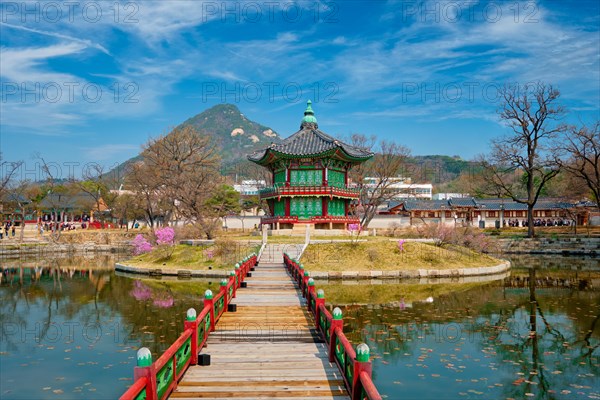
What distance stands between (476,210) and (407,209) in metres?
11.8

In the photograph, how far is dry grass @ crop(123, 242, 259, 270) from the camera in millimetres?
33231

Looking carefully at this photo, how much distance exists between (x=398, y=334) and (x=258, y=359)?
24.7 feet

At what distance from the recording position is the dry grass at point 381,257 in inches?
1264

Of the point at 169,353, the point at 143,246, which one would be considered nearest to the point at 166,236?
the point at 143,246

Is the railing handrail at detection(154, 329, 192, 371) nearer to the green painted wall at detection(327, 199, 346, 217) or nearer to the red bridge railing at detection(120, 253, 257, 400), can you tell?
the red bridge railing at detection(120, 253, 257, 400)

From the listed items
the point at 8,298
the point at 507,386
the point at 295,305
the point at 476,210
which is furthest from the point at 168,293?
the point at 476,210

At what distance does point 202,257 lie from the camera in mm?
34594

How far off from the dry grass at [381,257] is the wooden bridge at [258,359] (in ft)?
53.5

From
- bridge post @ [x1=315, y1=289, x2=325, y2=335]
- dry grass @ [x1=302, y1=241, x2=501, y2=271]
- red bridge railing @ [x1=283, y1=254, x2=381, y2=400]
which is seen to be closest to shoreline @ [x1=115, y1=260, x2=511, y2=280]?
dry grass @ [x1=302, y1=241, x2=501, y2=271]

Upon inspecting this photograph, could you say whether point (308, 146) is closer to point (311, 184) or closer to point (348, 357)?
point (311, 184)

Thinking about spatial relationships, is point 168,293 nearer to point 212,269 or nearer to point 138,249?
point 212,269

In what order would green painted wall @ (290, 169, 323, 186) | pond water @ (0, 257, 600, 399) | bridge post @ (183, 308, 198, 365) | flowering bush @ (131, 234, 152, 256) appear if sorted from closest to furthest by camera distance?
1. bridge post @ (183, 308, 198, 365)
2. pond water @ (0, 257, 600, 399)
3. flowering bush @ (131, 234, 152, 256)
4. green painted wall @ (290, 169, 323, 186)

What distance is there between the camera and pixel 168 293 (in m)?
25.4

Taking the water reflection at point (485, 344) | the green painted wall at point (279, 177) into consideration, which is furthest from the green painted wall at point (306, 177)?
the water reflection at point (485, 344)
